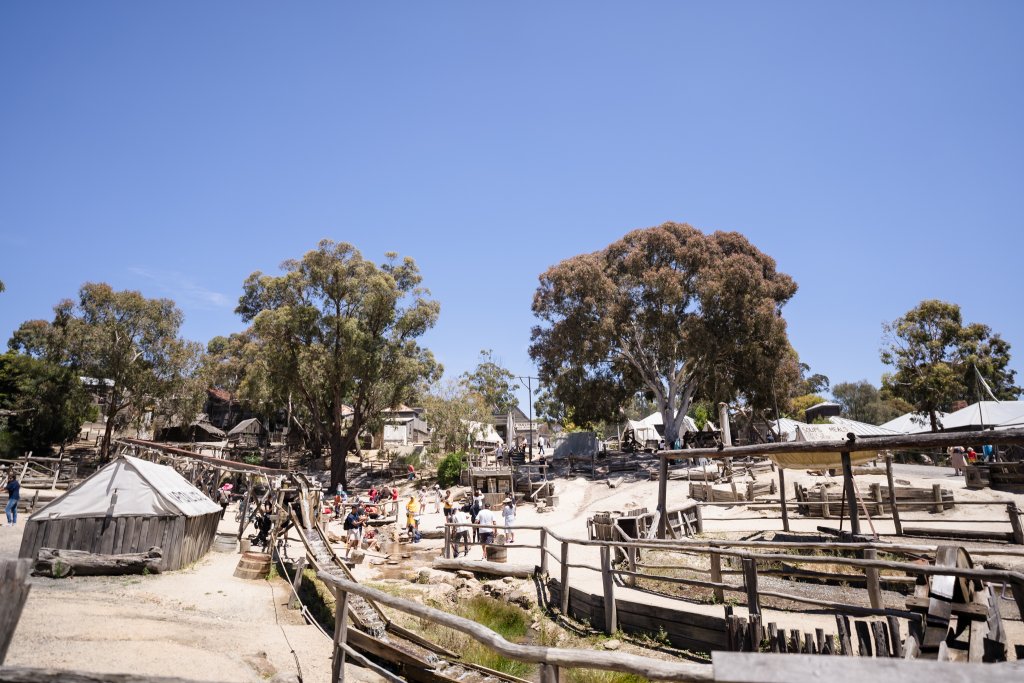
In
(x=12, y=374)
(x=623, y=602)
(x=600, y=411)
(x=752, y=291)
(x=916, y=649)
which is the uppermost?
(x=752, y=291)

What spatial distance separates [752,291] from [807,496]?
17328 millimetres

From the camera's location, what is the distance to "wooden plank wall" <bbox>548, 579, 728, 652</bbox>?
7.36 meters

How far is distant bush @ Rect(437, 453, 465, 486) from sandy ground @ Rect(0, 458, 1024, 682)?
1475cm

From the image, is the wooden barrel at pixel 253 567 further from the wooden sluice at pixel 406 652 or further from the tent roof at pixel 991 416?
the tent roof at pixel 991 416

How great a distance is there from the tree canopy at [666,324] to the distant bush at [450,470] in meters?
7.76

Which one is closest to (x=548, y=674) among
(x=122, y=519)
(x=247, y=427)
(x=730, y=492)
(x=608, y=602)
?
(x=608, y=602)

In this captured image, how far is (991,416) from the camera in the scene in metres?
31.5

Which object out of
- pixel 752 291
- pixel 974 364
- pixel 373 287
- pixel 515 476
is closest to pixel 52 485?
pixel 373 287

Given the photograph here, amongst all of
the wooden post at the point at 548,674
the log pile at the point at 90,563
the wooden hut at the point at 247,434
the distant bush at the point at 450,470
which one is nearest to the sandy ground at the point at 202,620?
the log pile at the point at 90,563

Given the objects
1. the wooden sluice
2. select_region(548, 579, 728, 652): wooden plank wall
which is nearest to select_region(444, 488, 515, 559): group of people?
select_region(548, 579, 728, 652): wooden plank wall

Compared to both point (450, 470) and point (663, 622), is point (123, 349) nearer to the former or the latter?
point (450, 470)

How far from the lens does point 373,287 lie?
33.4 metres

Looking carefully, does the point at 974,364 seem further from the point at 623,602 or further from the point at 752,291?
the point at 623,602

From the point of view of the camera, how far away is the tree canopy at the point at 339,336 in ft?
106
